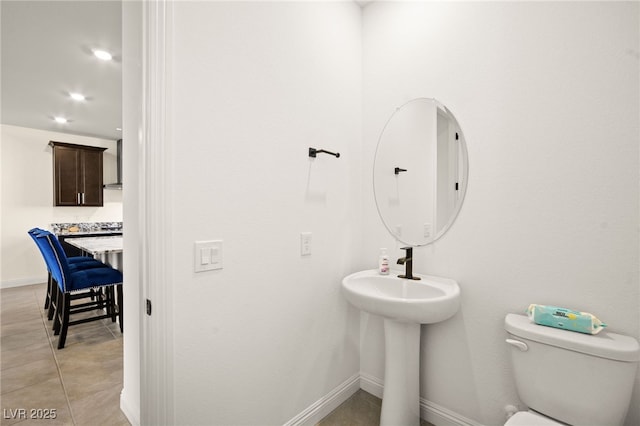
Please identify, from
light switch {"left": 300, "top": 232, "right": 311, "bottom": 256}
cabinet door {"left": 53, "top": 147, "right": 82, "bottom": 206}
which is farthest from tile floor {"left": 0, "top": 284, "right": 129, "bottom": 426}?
cabinet door {"left": 53, "top": 147, "right": 82, "bottom": 206}

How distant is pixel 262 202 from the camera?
1337 mm

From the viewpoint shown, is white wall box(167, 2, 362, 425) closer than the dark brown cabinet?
Yes

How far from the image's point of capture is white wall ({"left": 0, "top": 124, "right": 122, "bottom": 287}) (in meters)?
4.57

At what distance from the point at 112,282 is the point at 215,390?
2269 millimetres

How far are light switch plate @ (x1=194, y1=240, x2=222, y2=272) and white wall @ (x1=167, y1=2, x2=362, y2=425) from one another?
0.03 metres

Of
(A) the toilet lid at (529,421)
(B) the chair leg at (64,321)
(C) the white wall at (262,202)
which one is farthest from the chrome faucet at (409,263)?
(B) the chair leg at (64,321)

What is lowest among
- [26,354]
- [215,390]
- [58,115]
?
[26,354]

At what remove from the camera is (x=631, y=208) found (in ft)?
3.62

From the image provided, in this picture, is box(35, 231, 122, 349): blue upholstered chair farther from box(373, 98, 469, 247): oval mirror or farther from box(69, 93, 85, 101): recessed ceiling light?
box(373, 98, 469, 247): oval mirror

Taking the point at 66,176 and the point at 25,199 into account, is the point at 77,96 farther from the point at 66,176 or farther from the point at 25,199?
the point at 25,199

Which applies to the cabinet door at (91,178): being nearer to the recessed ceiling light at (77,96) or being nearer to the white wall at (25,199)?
the white wall at (25,199)

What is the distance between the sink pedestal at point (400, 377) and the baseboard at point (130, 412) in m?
1.29

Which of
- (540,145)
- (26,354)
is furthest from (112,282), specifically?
(540,145)

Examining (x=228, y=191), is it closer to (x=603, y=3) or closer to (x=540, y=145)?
(x=540, y=145)
